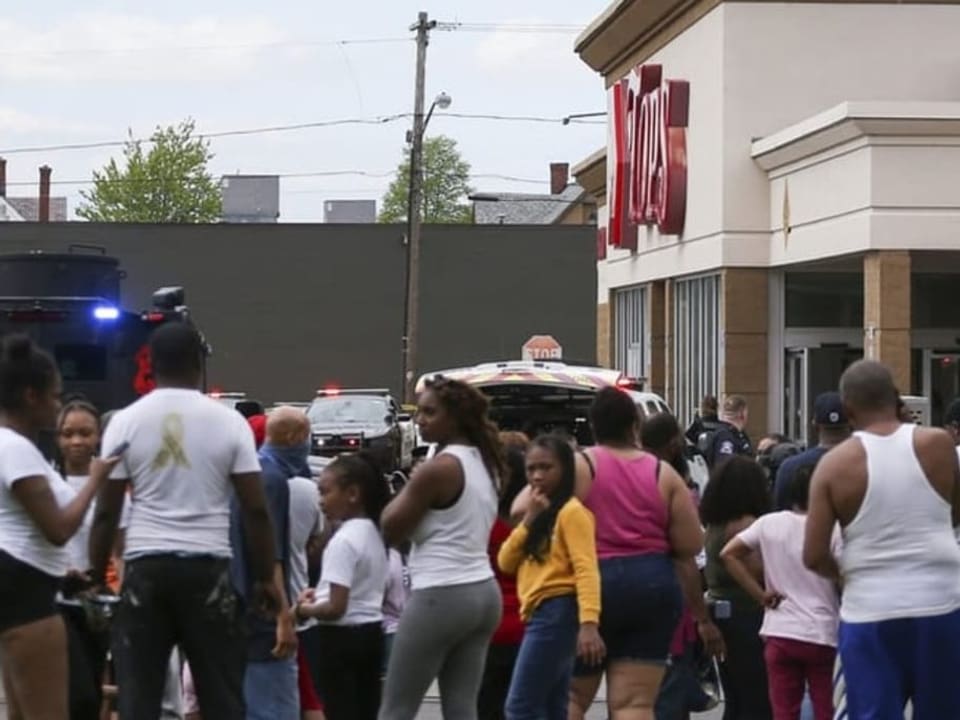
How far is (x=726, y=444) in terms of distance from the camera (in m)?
16.8

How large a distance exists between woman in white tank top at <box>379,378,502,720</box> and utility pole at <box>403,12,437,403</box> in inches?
1490

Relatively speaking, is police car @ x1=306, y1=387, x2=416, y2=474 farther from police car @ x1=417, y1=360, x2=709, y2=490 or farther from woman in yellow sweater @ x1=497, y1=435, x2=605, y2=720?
woman in yellow sweater @ x1=497, y1=435, x2=605, y2=720

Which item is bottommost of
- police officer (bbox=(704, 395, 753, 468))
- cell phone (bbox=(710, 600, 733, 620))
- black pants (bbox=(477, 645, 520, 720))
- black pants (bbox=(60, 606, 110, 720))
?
black pants (bbox=(477, 645, 520, 720))

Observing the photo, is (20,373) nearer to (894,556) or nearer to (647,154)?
(894,556)

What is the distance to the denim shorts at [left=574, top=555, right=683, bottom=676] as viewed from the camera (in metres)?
9.27

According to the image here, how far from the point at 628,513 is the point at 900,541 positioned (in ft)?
4.88

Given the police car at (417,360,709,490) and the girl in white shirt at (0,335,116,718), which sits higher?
the police car at (417,360,709,490)

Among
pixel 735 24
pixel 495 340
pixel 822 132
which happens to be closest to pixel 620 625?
pixel 822 132

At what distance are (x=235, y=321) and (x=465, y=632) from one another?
50.9 m

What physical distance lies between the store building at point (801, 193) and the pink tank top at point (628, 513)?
15.7m

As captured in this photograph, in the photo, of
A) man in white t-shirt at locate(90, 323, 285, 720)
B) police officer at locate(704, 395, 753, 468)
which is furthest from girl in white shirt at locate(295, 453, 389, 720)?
police officer at locate(704, 395, 753, 468)

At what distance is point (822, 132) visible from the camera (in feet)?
83.7

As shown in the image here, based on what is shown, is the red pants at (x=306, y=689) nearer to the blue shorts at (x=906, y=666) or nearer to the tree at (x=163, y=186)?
the blue shorts at (x=906, y=666)

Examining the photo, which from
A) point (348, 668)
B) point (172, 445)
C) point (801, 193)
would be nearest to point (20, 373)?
point (172, 445)
